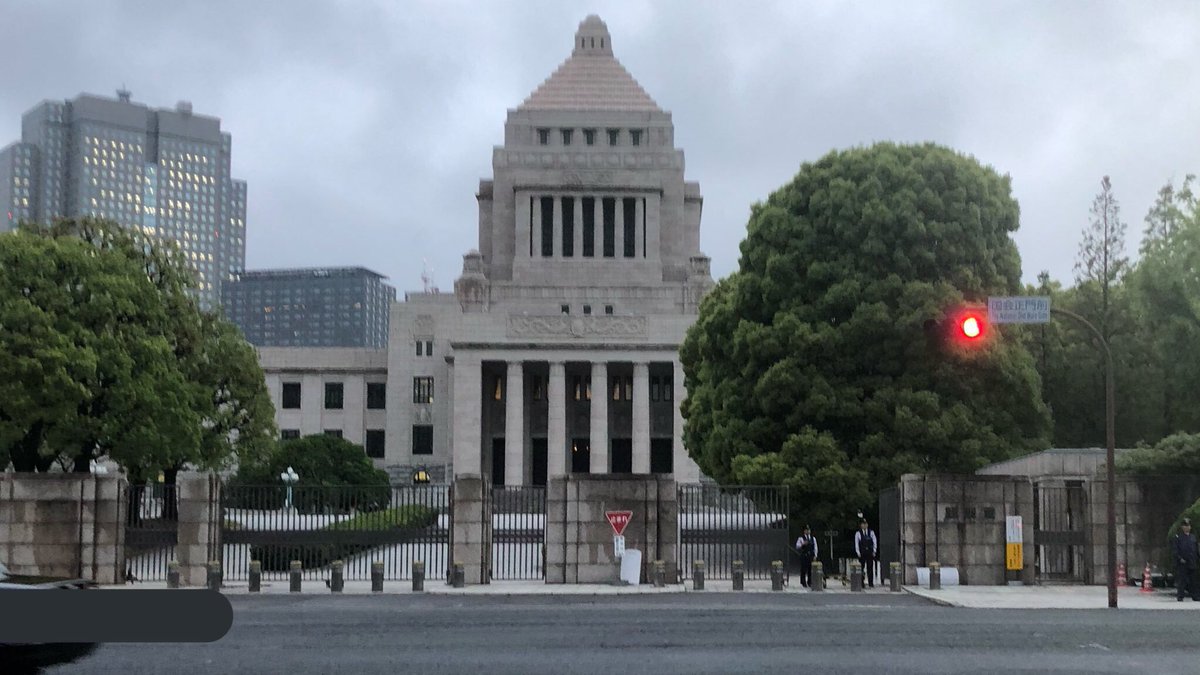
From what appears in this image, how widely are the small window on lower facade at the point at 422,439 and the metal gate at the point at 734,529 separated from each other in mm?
59270

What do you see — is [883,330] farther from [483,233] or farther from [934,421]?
[483,233]

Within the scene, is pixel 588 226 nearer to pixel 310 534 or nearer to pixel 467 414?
pixel 467 414

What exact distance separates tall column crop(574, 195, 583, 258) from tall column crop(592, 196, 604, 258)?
1134 millimetres

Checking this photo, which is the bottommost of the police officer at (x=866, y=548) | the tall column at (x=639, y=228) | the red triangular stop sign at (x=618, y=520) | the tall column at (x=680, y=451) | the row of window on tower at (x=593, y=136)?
the police officer at (x=866, y=548)

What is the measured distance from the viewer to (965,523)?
31.1 m

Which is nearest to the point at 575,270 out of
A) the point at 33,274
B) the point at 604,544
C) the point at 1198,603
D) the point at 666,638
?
the point at 33,274

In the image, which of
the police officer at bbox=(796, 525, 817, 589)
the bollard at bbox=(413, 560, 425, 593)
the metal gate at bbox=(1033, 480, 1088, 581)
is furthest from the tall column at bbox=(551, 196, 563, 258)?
the bollard at bbox=(413, 560, 425, 593)

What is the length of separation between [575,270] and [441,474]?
59.9 ft

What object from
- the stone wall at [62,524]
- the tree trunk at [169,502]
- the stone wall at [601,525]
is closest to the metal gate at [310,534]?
the tree trunk at [169,502]

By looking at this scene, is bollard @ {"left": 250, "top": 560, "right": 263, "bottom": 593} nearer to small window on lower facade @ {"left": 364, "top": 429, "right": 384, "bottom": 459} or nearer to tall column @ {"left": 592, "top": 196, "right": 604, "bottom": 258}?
small window on lower facade @ {"left": 364, "top": 429, "right": 384, "bottom": 459}

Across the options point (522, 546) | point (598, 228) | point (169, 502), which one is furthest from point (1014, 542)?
point (598, 228)

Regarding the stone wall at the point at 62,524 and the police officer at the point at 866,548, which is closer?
the stone wall at the point at 62,524

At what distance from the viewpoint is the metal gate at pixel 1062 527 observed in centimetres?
3109

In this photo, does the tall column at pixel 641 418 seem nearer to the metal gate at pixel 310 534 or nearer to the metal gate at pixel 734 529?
the metal gate at pixel 734 529
